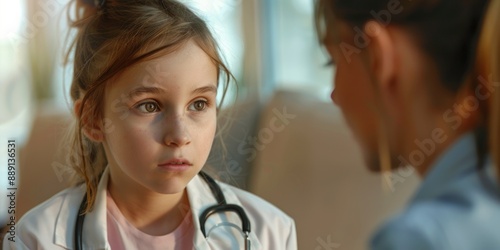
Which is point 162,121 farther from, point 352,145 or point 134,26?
point 352,145

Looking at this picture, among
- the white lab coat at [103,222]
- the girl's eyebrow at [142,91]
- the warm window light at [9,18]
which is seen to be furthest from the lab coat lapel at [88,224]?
the warm window light at [9,18]

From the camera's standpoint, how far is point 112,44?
66cm

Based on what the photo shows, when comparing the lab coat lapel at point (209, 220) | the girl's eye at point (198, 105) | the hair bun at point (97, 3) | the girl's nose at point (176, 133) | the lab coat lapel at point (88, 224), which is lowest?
the lab coat lapel at point (209, 220)

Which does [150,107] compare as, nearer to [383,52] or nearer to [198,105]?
[198,105]

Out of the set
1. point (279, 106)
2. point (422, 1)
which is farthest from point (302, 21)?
point (422, 1)

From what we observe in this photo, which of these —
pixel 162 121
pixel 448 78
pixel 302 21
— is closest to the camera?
pixel 448 78

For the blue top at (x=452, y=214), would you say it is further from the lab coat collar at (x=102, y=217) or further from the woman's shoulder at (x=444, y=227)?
the lab coat collar at (x=102, y=217)

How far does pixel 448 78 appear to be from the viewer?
0.49m

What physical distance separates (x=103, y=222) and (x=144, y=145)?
9 centimetres

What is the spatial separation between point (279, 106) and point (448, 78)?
41cm

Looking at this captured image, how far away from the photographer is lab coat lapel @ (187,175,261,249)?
0.69 metres

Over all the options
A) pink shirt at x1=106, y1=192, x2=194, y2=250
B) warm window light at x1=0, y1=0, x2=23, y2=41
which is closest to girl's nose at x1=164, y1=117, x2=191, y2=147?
pink shirt at x1=106, y1=192, x2=194, y2=250

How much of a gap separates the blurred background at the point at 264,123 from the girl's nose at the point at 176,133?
0.12 m

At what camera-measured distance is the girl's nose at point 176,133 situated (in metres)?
0.65
